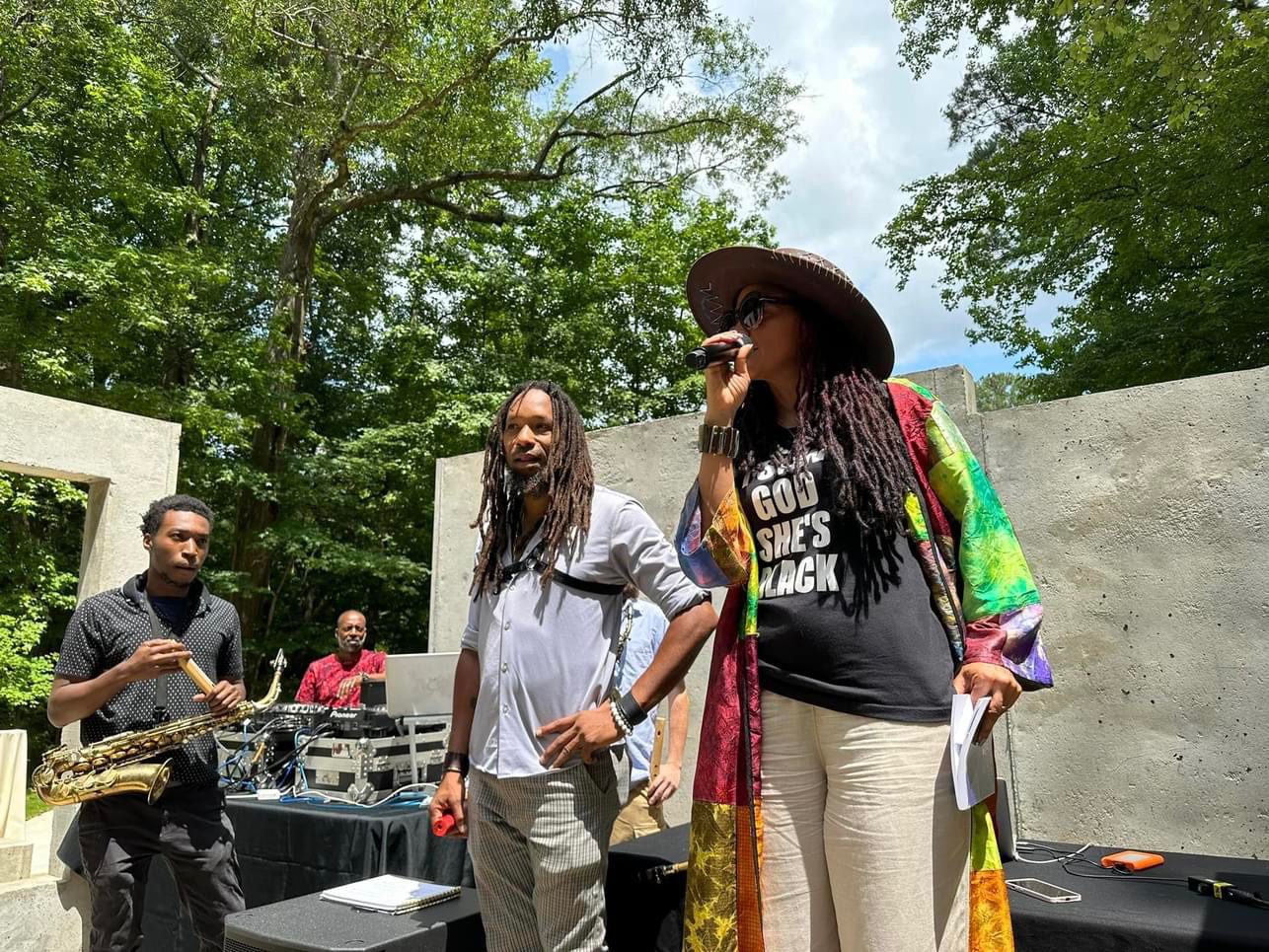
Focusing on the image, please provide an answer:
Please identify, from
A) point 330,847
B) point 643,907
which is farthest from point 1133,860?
point 330,847

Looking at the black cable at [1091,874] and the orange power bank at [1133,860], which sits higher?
the orange power bank at [1133,860]

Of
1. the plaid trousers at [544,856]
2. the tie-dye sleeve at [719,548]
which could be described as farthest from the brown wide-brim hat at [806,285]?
the plaid trousers at [544,856]

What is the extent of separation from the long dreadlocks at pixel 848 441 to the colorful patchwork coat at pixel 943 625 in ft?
0.19

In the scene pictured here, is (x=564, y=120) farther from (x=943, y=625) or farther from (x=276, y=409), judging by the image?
(x=943, y=625)

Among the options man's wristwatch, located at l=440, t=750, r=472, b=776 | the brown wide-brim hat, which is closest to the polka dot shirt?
man's wristwatch, located at l=440, t=750, r=472, b=776

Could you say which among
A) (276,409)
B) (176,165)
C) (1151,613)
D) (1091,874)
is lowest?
(1091,874)

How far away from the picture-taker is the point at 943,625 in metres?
1.65

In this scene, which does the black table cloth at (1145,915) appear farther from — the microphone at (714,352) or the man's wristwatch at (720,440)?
the microphone at (714,352)

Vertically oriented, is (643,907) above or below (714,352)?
below

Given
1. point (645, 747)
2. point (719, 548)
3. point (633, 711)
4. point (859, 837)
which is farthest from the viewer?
point (645, 747)

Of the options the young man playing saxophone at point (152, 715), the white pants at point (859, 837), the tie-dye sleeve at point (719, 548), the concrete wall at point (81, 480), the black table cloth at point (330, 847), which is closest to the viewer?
the white pants at point (859, 837)

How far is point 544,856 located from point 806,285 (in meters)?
1.33

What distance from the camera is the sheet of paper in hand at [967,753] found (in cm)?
149

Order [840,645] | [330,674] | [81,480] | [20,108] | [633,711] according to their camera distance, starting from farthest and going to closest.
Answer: [20,108] < [330,674] < [81,480] < [633,711] < [840,645]
